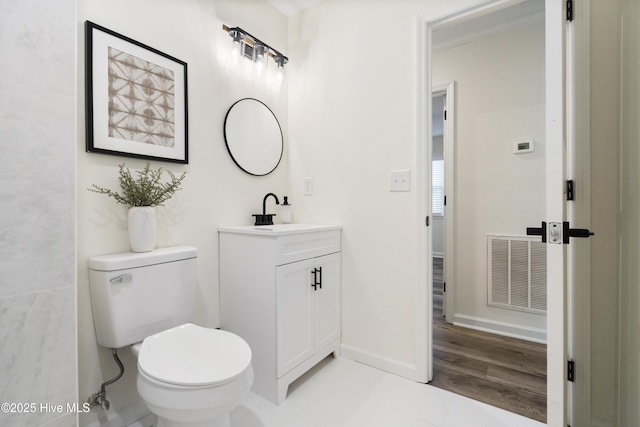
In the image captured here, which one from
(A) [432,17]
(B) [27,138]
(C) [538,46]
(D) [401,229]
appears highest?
(C) [538,46]

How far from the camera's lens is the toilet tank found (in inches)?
46.3

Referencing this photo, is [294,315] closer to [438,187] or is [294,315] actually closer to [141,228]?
[141,228]

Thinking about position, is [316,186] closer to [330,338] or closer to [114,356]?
[330,338]

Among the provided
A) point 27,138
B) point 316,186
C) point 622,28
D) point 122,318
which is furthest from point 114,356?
point 622,28

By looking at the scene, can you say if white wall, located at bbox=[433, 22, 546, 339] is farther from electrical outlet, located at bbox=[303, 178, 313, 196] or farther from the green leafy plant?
the green leafy plant

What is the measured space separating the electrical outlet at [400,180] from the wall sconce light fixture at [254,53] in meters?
1.08

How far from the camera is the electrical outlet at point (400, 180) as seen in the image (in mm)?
1726

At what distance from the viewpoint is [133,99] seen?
53.9 inches

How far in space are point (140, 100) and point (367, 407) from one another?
1846mm

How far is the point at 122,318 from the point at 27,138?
72 centimetres

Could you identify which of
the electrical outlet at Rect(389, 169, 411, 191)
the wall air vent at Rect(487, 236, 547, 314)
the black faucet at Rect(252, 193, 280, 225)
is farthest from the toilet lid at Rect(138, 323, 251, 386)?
the wall air vent at Rect(487, 236, 547, 314)

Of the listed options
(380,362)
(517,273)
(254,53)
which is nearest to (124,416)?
(380,362)

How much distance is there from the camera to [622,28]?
1.17m

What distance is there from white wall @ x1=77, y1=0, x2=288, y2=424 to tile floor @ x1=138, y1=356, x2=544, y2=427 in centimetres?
61
